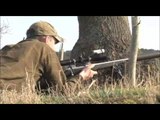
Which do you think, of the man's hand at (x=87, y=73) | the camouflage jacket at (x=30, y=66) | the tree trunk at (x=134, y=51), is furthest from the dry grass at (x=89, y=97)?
the tree trunk at (x=134, y=51)

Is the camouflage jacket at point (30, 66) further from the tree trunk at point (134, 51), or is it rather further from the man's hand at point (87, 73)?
the tree trunk at point (134, 51)

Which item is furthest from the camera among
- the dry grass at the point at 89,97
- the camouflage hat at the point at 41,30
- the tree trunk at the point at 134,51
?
the tree trunk at the point at 134,51

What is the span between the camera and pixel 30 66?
286 inches

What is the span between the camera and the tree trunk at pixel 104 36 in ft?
36.2

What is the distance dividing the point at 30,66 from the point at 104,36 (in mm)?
4125

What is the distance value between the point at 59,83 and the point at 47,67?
29 cm

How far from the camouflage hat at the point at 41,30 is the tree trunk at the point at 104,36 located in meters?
3.07

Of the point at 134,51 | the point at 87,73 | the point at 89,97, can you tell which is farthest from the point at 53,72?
the point at 134,51

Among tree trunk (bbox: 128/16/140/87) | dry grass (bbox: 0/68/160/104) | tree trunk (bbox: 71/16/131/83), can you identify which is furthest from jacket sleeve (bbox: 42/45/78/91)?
tree trunk (bbox: 71/16/131/83)
